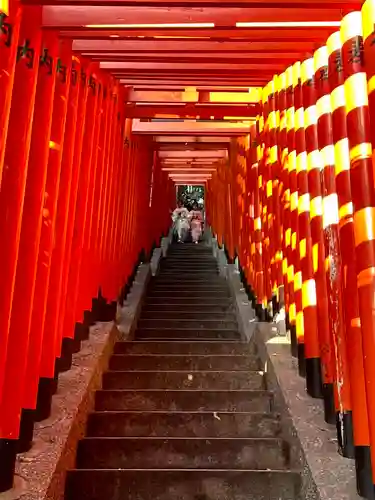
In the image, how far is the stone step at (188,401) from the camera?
3771 mm

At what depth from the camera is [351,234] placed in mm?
2518

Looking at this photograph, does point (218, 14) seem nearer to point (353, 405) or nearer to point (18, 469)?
point (353, 405)

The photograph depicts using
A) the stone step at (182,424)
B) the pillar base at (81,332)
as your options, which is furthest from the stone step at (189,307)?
the stone step at (182,424)

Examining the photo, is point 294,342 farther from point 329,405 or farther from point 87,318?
point 87,318

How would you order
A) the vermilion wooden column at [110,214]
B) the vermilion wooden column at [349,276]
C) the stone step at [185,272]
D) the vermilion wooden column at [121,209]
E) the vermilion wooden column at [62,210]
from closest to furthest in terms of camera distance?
the vermilion wooden column at [349,276] < the vermilion wooden column at [62,210] < the vermilion wooden column at [110,214] < the vermilion wooden column at [121,209] < the stone step at [185,272]

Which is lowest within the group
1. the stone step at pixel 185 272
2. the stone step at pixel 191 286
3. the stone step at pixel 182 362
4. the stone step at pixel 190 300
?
the stone step at pixel 182 362

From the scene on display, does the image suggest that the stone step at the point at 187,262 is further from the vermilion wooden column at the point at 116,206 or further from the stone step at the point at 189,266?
the vermilion wooden column at the point at 116,206

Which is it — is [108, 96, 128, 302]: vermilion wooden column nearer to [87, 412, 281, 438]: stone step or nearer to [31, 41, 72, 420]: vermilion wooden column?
[87, 412, 281, 438]: stone step

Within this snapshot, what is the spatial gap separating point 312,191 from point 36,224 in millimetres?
1685

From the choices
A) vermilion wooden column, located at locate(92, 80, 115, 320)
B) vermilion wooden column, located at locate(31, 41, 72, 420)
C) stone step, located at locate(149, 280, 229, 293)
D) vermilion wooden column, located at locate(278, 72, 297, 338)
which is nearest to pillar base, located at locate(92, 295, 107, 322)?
vermilion wooden column, located at locate(92, 80, 115, 320)

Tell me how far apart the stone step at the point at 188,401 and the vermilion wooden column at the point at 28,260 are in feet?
3.57

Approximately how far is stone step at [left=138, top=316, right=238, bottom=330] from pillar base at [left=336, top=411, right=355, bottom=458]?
136 inches

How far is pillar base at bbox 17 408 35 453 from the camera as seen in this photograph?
2721 millimetres

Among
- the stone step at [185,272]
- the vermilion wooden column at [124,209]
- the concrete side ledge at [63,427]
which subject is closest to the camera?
the concrete side ledge at [63,427]
